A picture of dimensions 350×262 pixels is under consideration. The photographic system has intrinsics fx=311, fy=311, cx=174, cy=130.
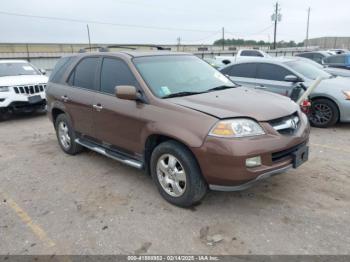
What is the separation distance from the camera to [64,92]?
5.19 metres

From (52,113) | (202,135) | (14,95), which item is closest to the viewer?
(202,135)

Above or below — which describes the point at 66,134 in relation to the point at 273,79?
below

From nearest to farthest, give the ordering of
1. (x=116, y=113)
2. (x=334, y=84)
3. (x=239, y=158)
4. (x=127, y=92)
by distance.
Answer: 1. (x=239, y=158)
2. (x=127, y=92)
3. (x=116, y=113)
4. (x=334, y=84)

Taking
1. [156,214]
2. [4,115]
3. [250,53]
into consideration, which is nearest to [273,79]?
[156,214]

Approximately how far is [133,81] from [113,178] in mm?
1472

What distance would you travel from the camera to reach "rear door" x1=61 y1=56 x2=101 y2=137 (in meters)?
4.61

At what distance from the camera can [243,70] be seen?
795 centimetres

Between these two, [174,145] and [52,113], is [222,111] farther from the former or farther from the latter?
[52,113]

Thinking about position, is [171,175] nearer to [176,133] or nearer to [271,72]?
[176,133]

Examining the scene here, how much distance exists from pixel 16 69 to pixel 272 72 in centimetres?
753

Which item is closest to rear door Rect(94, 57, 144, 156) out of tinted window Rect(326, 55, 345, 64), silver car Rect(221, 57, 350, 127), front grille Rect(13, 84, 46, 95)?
silver car Rect(221, 57, 350, 127)

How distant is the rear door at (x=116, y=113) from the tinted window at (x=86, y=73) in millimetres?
228

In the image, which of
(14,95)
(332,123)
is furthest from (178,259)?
(14,95)

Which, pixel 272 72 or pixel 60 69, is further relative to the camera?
pixel 272 72
